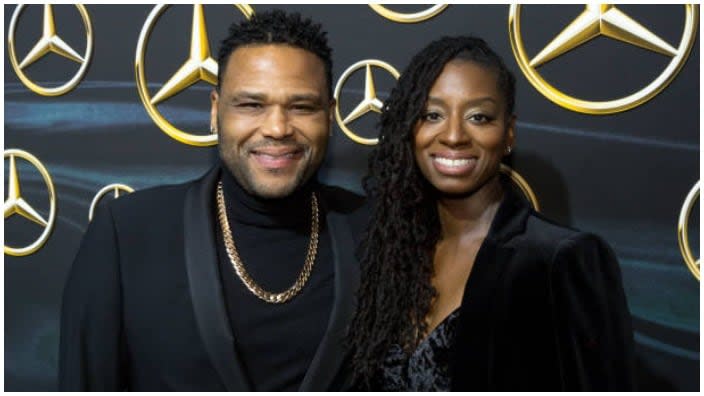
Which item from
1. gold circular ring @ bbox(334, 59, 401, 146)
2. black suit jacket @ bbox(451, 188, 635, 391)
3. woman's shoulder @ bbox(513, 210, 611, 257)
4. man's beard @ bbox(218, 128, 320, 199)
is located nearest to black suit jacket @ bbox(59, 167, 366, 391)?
man's beard @ bbox(218, 128, 320, 199)

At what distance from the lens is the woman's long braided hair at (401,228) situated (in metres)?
1.77

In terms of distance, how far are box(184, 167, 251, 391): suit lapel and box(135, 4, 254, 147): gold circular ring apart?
0.48 m

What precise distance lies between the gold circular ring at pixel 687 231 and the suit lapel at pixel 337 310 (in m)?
1.02

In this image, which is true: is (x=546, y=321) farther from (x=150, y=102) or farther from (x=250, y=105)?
(x=150, y=102)

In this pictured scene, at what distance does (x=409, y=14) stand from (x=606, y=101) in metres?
0.66

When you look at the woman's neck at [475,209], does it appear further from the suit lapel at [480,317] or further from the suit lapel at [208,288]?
the suit lapel at [208,288]

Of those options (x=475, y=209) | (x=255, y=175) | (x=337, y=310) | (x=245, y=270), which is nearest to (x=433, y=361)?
(x=337, y=310)

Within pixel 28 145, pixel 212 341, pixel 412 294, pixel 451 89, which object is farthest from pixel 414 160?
pixel 28 145

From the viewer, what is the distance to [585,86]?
7.16 ft

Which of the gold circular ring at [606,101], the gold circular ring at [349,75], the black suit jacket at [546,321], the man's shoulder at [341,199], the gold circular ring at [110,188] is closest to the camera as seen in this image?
the black suit jacket at [546,321]

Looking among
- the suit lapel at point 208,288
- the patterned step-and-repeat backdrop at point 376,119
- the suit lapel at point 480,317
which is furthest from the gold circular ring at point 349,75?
the suit lapel at point 480,317

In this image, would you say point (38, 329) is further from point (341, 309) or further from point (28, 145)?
point (341, 309)

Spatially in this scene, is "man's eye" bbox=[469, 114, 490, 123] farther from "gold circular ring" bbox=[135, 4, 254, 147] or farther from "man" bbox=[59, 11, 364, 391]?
"gold circular ring" bbox=[135, 4, 254, 147]

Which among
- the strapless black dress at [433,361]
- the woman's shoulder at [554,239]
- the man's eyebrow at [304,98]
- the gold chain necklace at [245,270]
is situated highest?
the man's eyebrow at [304,98]
